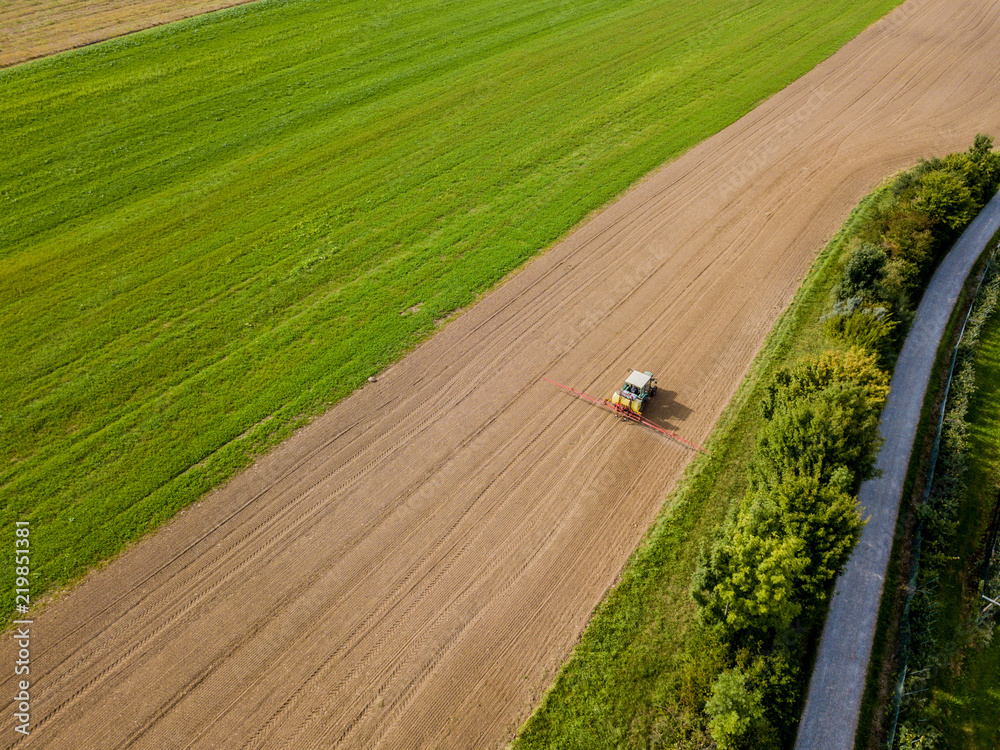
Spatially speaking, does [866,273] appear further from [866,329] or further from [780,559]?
[780,559]

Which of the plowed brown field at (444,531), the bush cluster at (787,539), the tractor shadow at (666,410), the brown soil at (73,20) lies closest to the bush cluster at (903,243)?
the bush cluster at (787,539)

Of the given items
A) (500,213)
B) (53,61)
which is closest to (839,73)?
(500,213)

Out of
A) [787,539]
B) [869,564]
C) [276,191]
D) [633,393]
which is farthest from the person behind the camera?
[276,191]

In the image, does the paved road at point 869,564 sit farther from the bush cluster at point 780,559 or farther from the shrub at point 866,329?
the shrub at point 866,329

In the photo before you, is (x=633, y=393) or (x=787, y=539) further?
(x=633, y=393)

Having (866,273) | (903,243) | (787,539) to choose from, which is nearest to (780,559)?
(787,539)

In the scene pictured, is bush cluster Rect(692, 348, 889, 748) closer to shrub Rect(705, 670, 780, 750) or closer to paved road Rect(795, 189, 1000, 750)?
shrub Rect(705, 670, 780, 750)
